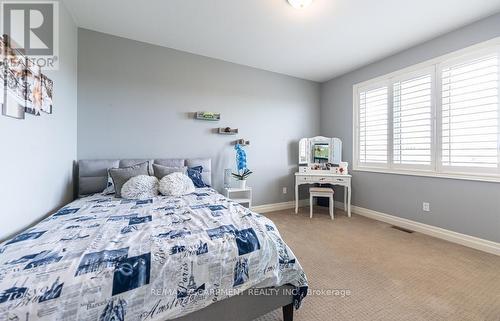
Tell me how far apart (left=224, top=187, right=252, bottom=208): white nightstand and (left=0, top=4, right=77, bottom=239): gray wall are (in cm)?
205

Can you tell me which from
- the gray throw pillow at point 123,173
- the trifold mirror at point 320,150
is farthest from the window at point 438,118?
the gray throw pillow at point 123,173

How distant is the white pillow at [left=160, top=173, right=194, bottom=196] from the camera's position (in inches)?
91.4

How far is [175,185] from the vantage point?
7.73ft

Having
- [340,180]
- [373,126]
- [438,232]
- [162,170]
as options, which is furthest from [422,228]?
[162,170]

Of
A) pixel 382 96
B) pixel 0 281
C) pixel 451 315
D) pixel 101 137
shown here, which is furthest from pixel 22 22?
pixel 382 96

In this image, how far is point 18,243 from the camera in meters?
1.12

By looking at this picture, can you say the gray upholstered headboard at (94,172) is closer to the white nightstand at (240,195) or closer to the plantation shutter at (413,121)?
the white nightstand at (240,195)

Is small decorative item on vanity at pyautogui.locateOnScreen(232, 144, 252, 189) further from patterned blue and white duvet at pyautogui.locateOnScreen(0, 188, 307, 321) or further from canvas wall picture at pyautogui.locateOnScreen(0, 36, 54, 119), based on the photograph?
canvas wall picture at pyautogui.locateOnScreen(0, 36, 54, 119)

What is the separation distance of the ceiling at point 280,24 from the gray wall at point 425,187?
0.16 m

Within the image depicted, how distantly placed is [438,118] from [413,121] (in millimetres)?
301

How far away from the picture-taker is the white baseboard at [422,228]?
2.34 meters

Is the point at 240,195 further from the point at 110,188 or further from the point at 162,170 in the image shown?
the point at 110,188

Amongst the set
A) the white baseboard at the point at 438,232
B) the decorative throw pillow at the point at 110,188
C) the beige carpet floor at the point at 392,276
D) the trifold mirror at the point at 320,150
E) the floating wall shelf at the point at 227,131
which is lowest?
the beige carpet floor at the point at 392,276

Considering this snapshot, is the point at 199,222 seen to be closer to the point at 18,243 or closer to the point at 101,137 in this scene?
the point at 18,243
